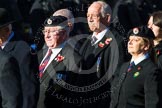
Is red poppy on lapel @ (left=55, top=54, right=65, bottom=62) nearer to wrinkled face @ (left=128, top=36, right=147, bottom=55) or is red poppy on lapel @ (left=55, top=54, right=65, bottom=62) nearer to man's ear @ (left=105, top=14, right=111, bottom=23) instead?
wrinkled face @ (left=128, top=36, right=147, bottom=55)

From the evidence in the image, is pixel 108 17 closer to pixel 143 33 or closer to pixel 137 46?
pixel 143 33

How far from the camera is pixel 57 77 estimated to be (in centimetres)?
827

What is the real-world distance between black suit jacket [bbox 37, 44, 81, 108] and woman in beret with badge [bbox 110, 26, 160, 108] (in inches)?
22.6

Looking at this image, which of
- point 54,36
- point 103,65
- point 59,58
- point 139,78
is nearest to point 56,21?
point 54,36

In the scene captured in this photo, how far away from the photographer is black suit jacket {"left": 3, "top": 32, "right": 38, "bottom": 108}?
24.7 feet

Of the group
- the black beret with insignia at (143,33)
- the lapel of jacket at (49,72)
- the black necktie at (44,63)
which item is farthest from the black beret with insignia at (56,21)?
the black beret with insignia at (143,33)

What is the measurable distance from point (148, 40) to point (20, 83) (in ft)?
5.39

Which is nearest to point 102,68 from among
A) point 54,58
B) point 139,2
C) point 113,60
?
point 113,60

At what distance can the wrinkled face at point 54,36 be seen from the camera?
8.33 metres

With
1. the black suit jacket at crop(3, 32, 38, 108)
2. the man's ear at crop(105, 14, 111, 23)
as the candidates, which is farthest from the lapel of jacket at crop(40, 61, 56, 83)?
the man's ear at crop(105, 14, 111, 23)

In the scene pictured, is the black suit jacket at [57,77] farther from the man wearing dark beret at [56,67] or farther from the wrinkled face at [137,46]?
the wrinkled face at [137,46]

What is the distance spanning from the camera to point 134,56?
7957 millimetres

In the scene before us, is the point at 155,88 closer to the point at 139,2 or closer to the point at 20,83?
the point at 20,83

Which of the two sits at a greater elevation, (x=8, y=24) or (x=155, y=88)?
(x=8, y=24)
